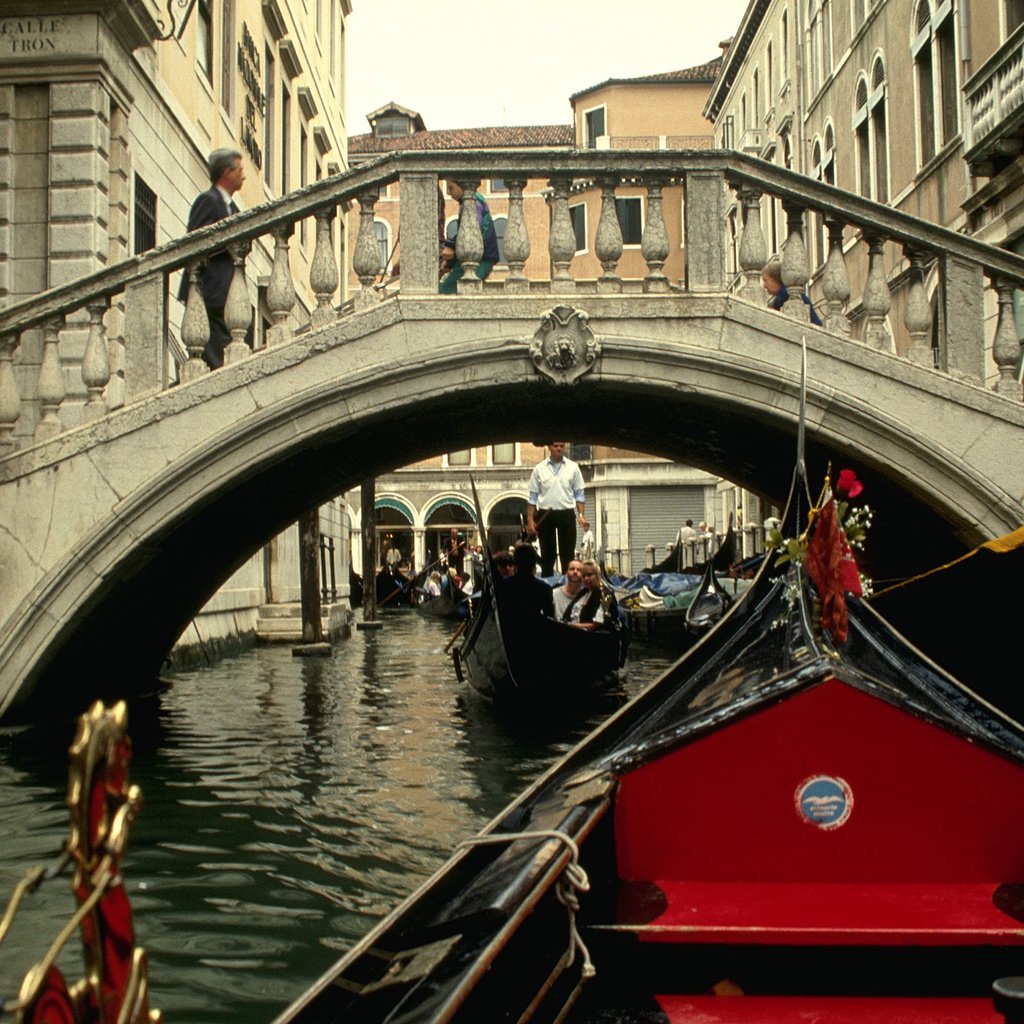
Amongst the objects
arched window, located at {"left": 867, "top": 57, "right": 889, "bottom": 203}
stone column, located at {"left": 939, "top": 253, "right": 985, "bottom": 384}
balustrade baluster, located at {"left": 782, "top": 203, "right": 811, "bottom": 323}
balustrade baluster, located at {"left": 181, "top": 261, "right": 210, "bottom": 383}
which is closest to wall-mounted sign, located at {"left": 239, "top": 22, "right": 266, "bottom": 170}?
arched window, located at {"left": 867, "top": 57, "right": 889, "bottom": 203}

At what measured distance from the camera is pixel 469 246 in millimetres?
5141

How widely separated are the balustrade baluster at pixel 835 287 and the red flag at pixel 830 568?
2660 millimetres

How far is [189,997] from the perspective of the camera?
2549mm

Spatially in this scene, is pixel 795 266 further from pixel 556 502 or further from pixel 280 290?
pixel 556 502

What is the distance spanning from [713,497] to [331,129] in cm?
1222

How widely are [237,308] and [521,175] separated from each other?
1124 mm

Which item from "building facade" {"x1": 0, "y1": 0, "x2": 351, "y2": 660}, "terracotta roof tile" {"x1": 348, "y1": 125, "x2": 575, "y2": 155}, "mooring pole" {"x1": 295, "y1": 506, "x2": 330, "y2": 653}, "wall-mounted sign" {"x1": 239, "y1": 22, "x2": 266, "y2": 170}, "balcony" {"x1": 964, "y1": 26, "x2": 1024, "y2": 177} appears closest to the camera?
"building facade" {"x1": 0, "y1": 0, "x2": 351, "y2": 660}

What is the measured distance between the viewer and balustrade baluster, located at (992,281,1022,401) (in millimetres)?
4918

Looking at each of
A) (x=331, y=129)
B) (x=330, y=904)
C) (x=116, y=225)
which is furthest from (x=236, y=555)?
(x=331, y=129)

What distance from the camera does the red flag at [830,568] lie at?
2498 millimetres

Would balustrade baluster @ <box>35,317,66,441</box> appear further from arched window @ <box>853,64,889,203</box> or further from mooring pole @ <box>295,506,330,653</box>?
arched window @ <box>853,64,889,203</box>

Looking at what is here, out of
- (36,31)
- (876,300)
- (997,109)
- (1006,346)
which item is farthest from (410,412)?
(997,109)

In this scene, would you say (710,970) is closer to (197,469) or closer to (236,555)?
(197,469)

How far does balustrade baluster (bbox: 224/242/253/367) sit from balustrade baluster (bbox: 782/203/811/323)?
1.92m
